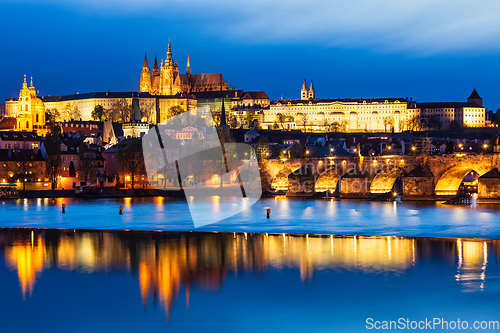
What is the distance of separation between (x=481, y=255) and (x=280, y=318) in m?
8.84

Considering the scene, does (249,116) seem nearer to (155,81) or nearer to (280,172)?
(155,81)

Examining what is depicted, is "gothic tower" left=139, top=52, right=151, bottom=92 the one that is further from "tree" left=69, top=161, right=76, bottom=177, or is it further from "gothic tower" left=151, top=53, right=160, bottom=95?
"tree" left=69, top=161, right=76, bottom=177

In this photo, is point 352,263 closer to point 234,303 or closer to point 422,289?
point 422,289

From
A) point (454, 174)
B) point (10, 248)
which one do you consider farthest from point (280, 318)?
point (454, 174)

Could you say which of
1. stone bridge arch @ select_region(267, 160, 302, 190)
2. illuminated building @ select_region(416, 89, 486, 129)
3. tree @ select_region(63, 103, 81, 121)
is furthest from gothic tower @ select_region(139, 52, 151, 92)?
stone bridge arch @ select_region(267, 160, 302, 190)

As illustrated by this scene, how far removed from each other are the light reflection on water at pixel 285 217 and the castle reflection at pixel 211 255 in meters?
2.02

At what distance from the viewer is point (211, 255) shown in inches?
807

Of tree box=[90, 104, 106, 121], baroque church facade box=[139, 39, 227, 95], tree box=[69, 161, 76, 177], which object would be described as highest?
baroque church facade box=[139, 39, 227, 95]

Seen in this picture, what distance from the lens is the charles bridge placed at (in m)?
37.0

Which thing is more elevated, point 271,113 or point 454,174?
point 271,113

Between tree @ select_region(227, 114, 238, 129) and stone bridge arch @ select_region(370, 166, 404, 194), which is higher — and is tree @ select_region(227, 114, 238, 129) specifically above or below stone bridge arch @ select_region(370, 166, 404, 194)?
above

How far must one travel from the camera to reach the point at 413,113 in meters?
137

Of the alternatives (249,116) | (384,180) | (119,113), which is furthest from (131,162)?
(249,116)

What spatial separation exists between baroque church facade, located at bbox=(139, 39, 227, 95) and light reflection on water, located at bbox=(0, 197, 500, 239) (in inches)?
4848
